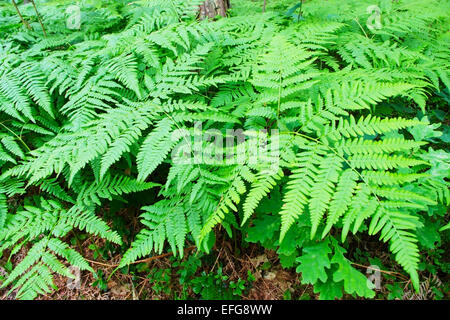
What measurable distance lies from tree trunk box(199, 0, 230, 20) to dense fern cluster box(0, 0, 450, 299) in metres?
0.38

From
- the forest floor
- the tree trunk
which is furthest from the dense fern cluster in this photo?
the tree trunk

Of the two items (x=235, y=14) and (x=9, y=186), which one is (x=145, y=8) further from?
(x=9, y=186)

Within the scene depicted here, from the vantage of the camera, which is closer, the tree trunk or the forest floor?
the forest floor

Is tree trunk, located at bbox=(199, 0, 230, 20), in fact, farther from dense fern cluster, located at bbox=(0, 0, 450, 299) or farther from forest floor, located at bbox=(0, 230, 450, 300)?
forest floor, located at bbox=(0, 230, 450, 300)

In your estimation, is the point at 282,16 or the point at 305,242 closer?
the point at 305,242

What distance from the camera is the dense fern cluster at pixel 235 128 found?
169 centimetres

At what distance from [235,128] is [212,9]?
174 cm

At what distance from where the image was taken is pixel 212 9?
318 cm

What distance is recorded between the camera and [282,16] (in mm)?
3078

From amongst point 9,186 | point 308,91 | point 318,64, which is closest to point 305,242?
point 308,91

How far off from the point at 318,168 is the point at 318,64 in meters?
1.41

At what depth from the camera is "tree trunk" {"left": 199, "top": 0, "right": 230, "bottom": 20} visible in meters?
3.16

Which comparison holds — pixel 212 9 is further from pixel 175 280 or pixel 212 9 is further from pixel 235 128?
pixel 175 280
